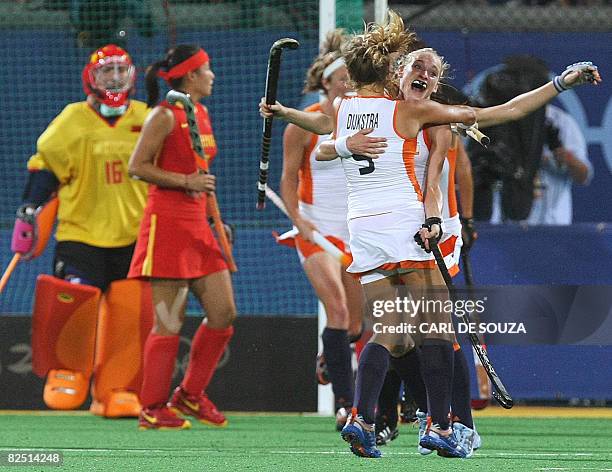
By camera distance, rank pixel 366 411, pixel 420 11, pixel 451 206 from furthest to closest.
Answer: pixel 420 11
pixel 451 206
pixel 366 411

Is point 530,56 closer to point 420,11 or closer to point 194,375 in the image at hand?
point 420,11

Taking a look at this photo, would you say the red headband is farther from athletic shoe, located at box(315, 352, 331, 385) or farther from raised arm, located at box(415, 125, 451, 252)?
raised arm, located at box(415, 125, 451, 252)

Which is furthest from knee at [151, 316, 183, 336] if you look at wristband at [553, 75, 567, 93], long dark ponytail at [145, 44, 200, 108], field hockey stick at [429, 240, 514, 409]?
wristband at [553, 75, 567, 93]

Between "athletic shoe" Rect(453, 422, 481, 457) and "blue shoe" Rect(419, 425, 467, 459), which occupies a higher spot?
"blue shoe" Rect(419, 425, 467, 459)

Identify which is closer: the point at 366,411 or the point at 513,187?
the point at 366,411

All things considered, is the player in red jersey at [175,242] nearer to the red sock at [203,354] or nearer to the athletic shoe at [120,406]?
the red sock at [203,354]

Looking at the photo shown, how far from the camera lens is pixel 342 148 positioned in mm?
5395

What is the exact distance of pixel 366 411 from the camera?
17.2 feet

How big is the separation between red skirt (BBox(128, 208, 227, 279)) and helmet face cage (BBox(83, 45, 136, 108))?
1.05 metres

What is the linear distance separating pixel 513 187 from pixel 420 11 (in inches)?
50.9

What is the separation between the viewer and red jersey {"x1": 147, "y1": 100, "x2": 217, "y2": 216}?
7148 mm

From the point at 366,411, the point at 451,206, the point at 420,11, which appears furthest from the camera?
the point at 420,11

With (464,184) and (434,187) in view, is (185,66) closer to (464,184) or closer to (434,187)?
(464,184)

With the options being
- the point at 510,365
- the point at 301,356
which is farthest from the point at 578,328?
the point at 301,356
